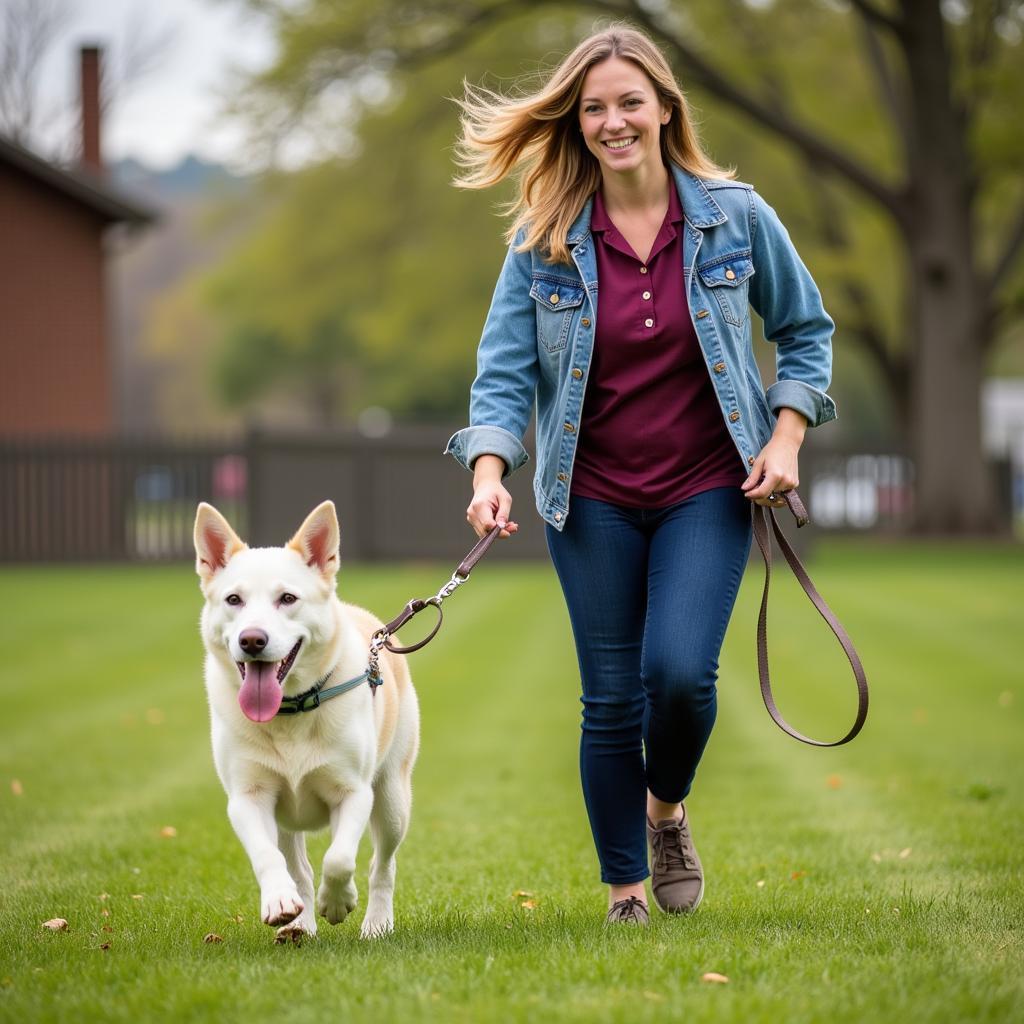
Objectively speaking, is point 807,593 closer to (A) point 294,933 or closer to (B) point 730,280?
(B) point 730,280

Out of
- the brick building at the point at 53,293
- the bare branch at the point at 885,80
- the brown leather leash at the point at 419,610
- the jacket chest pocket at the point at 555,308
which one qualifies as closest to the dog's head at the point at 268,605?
the brown leather leash at the point at 419,610

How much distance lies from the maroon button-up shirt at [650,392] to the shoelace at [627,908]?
1.18 metres

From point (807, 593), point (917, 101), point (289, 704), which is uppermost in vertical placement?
point (917, 101)

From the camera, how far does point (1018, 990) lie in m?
3.58

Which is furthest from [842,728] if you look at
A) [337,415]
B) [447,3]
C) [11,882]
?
[337,415]

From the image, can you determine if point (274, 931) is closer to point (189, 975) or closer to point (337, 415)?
point (189, 975)

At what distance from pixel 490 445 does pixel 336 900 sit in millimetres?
1393

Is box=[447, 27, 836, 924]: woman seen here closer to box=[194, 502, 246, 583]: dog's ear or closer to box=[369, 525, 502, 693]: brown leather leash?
box=[369, 525, 502, 693]: brown leather leash

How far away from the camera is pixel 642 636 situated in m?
4.64

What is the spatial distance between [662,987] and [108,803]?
4597 millimetres

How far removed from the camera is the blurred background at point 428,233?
73.9ft

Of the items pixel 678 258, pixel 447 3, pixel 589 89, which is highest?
pixel 447 3

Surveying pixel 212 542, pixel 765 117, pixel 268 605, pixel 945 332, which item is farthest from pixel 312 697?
pixel 945 332

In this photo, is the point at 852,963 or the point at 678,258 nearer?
the point at 852,963
